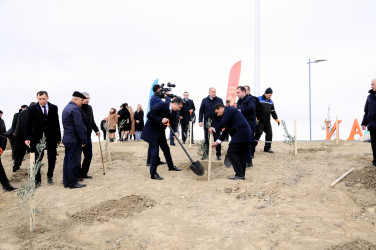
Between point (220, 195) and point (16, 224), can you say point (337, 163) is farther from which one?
point (16, 224)

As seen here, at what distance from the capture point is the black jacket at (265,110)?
9820 millimetres

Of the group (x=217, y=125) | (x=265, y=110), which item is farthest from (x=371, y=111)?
(x=217, y=125)

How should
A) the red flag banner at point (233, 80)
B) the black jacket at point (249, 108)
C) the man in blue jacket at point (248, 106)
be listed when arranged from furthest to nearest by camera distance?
the red flag banner at point (233, 80) → the black jacket at point (249, 108) → the man in blue jacket at point (248, 106)

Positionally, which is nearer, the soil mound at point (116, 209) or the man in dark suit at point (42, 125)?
the soil mound at point (116, 209)

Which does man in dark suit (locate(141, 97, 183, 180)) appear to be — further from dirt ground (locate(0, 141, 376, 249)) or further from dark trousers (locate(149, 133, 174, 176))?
dirt ground (locate(0, 141, 376, 249))

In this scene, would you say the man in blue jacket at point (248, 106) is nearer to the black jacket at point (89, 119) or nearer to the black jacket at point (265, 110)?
the black jacket at point (265, 110)

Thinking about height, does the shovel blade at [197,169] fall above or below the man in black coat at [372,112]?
below

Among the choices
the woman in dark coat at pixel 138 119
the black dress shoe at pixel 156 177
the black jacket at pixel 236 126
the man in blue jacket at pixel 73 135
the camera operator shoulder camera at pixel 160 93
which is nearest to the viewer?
the man in blue jacket at pixel 73 135

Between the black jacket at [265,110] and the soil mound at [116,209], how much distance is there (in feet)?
16.3

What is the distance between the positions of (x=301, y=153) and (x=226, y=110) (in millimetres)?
4451

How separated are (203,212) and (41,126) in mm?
3903

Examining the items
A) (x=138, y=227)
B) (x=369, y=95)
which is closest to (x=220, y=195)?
(x=138, y=227)

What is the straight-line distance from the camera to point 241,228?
4762mm

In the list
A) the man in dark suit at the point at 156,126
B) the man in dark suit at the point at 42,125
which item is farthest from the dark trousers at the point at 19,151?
the man in dark suit at the point at 156,126
